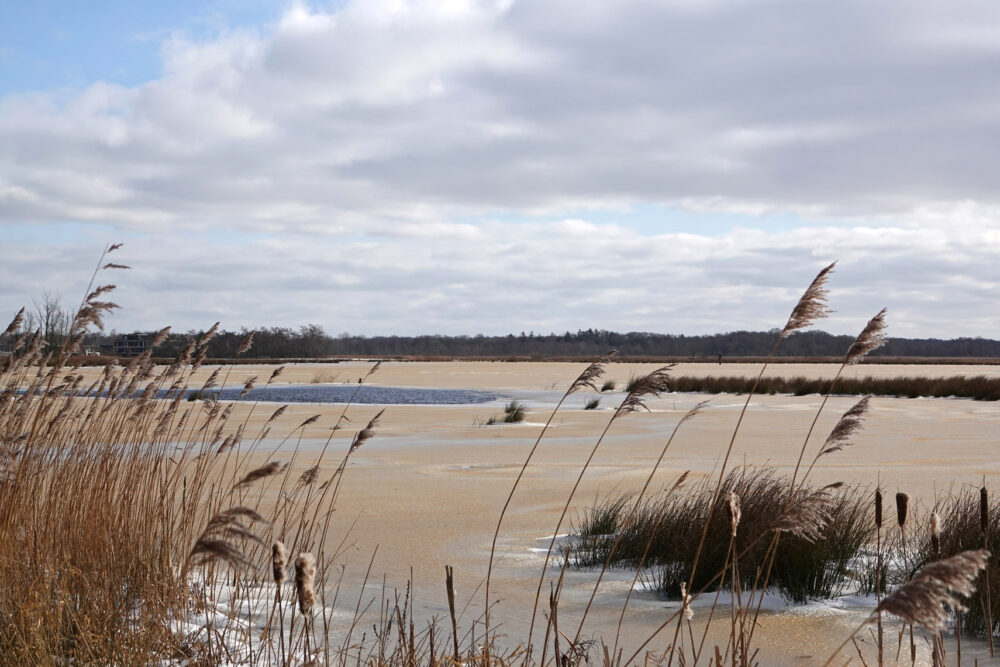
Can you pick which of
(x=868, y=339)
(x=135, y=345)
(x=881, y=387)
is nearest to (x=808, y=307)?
(x=868, y=339)

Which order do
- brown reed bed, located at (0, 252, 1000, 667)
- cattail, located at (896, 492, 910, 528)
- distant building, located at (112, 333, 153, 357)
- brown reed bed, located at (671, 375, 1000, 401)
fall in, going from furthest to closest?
1. brown reed bed, located at (671, 375, 1000, 401)
2. distant building, located at (112, 333, 153, 357)
3. brown reed bed, located at (0, 252, 1000, 667)
4. cattail, located at (896, 492, 910, 528)

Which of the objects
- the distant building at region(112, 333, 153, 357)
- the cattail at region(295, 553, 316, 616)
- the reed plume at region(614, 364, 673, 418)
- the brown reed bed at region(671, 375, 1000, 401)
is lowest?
the brown reed bed at region(671, 375, 1000, 401)

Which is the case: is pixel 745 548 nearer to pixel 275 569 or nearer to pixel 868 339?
pixel 868 339

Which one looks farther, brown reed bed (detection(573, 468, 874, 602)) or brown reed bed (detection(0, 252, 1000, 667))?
brown reed bed (detection(573, 468, 874, 602))

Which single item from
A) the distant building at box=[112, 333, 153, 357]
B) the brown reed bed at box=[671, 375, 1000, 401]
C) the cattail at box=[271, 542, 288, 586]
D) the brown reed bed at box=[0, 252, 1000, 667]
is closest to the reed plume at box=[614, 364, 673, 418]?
the brown reed bed at box=[0, 252, 1000, 667]

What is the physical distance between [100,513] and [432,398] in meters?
29.2

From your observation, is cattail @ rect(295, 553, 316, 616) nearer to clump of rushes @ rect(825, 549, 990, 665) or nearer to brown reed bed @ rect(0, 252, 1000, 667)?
brown reed bed @ rect(0, 252, 1000, 667)

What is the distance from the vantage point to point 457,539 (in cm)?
787

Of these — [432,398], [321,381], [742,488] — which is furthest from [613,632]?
[321,381]

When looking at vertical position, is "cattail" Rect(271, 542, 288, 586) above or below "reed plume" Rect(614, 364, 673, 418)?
below

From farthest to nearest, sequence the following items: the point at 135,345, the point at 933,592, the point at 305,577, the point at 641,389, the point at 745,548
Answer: the point at 135,345
the point at 745,548
the point at 641,389
the point at 305,577
the point at 933,592

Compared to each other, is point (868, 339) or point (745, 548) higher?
point (868, 339)

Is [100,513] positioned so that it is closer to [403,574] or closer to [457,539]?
[403,574]

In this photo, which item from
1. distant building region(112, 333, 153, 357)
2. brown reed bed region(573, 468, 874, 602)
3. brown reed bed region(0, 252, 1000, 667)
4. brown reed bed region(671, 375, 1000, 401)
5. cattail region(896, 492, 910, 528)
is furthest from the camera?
brown reed bed region(671, 375, 1000, 401)
